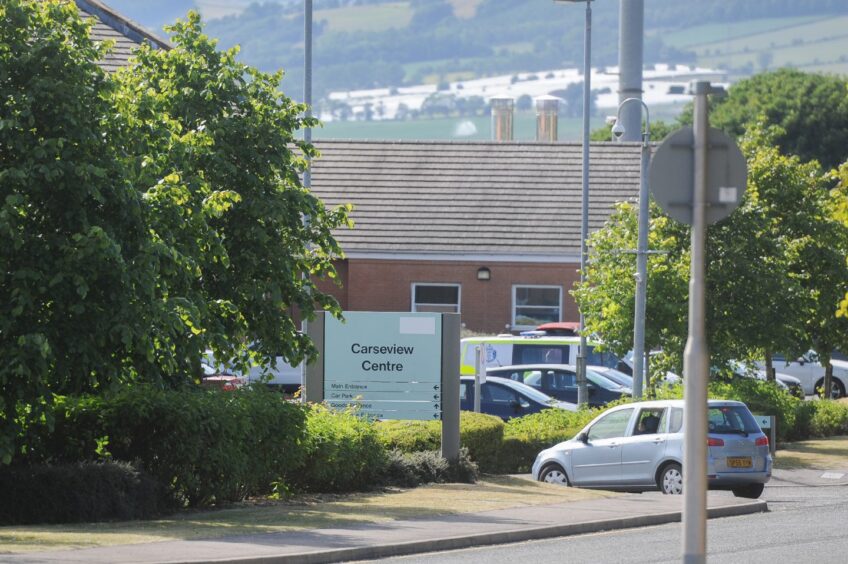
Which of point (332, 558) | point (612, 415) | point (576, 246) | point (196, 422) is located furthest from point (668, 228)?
point (332, 558)

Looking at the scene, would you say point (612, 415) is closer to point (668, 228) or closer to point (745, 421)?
point (745, 421)

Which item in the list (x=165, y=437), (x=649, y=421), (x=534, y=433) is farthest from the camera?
(x=534, y=433)

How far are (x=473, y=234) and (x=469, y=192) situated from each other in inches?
81.9

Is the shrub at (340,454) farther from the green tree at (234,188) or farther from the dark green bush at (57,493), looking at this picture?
the dark green bush at (57,493)

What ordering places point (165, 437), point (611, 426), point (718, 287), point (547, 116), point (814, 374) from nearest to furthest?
point (165, 437) → point (611, 426) → point (718, 287) → point (814, 374) → point (547, 116)

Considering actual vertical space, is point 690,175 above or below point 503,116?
below

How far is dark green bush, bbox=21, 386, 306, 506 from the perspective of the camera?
57.1ft

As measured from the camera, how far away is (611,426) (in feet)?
77.6

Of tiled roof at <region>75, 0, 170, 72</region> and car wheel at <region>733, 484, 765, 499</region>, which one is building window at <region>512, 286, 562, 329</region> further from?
car wheel at <region>733, 484, 765, 499</region>

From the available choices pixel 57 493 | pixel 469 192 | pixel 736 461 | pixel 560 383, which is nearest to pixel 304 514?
pixel 57 493

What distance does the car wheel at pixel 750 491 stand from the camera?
23047 mm

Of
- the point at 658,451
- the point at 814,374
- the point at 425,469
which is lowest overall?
the point at 425,469

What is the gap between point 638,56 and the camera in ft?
200

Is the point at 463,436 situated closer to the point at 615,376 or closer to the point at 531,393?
the point at 531,393
